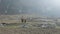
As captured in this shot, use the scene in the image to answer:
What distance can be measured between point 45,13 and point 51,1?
6.51ft

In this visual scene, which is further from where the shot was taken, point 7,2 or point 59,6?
point 7,2

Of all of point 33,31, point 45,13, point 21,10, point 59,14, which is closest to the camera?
point 33,31

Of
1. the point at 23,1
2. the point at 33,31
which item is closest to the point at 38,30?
the point at 33,31

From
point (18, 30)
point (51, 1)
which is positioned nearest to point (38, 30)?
point (18, 30)

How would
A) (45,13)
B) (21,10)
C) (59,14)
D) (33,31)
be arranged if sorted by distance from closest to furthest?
(33,31), (59,14), (45,13), (21,10)

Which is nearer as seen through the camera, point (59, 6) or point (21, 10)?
point (59, 6)

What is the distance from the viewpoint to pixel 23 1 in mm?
22562

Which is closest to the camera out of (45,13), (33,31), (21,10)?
(33,31)

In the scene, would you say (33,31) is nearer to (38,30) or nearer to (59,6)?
(38,30)

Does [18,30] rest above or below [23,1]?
below

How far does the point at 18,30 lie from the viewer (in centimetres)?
1268

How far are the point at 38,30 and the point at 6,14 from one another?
9.32 m

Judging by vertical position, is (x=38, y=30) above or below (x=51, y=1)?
below

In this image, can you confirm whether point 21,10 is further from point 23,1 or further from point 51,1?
point 51,1
